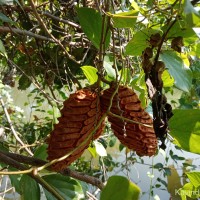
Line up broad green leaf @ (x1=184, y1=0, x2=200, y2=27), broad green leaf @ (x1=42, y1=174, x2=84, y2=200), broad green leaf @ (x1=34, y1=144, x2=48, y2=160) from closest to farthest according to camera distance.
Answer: broad green leaf @ (x1=184, y1=0, x2=200, y2=27) < broad green leaf @ (x1=42, y1=174, x2=84, y2=200) < broad green leaf @ (x1=34, y1=144, x2=48, y2=160)

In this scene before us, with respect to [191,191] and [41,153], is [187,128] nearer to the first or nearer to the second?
[191,191]

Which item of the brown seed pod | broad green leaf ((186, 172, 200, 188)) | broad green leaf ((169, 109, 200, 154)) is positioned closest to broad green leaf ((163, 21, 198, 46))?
the brown seed pod

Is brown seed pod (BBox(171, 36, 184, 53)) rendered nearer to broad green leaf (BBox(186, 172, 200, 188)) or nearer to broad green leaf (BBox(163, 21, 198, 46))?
broad green leaf (BBox(163, 21, 198, 46))

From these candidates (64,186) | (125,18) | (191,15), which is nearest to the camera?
(191,15)

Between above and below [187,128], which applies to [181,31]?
above

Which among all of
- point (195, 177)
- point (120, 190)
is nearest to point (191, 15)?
point (120, 190)

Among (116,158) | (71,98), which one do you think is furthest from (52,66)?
(116,158)

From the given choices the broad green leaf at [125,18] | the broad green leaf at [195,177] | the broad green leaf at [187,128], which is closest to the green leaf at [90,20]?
the broad green leaf at [125,18]

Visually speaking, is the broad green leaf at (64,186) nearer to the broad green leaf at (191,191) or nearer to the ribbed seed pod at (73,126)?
the ribbed seed pod at (73,126)
